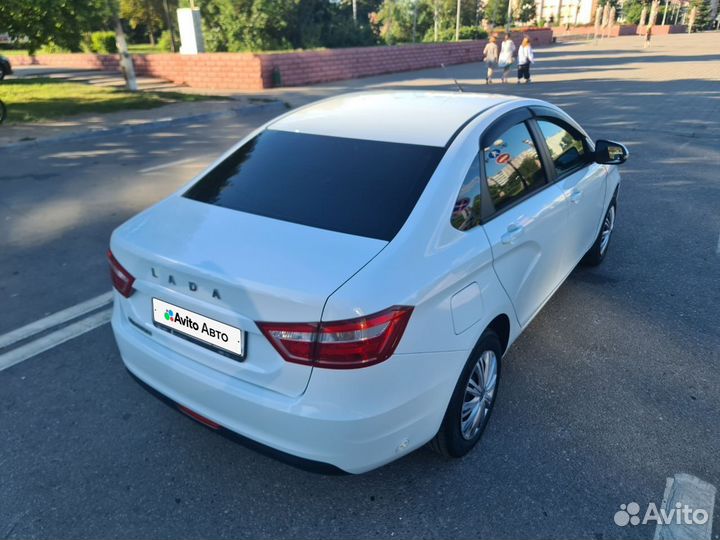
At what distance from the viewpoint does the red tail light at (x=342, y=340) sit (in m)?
1.99

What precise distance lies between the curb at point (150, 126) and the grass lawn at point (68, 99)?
2.28m

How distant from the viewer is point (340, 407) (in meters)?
2.04

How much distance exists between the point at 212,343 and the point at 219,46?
2642 centimetres

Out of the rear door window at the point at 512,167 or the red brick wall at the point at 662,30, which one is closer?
the rear door window at the point at 512,167

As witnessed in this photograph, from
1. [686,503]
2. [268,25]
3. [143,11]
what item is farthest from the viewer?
[143,11]

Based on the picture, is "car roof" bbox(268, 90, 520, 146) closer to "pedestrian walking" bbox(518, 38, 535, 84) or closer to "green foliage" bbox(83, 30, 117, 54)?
"pedestrian walking" bbox(518, 38, 535, 84)

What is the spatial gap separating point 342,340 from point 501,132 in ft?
5.53

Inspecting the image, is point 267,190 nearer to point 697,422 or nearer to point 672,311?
point 697,422

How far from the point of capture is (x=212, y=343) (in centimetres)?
228

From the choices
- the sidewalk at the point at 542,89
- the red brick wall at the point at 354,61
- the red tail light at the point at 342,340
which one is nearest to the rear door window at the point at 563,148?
the red tail light at the point at 342,340

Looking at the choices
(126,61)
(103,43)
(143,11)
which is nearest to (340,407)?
(126,61)

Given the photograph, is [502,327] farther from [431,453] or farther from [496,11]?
[496,11]

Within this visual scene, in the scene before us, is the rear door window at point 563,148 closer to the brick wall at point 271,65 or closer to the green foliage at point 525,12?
the brick wall at point 271,65

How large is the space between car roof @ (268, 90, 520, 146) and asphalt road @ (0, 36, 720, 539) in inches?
63.5
